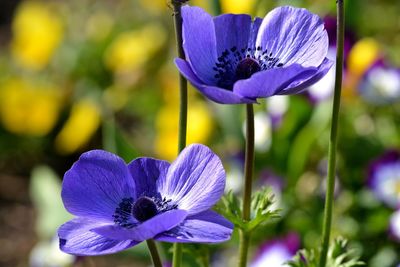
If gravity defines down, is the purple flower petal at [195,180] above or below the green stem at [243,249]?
above

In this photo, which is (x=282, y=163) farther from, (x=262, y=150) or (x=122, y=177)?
(x=122, y=177)

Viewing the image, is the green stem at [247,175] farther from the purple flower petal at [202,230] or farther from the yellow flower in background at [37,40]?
the yellow flower in background at [37,40]

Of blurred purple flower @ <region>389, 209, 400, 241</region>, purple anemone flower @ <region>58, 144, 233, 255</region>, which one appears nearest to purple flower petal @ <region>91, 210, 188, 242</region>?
purple anemone flower @ <region>58, 144, 233, 255</region>

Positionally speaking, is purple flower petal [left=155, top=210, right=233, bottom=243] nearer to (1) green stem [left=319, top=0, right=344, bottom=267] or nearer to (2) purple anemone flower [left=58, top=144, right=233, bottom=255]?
(2) purple anemone flower [left=58, top=144, right=233, bottom=255]

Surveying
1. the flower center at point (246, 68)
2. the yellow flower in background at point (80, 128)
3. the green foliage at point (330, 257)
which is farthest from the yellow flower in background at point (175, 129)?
the flower center at point (246, 68)

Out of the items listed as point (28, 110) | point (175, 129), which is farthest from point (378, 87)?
point (28, 110)

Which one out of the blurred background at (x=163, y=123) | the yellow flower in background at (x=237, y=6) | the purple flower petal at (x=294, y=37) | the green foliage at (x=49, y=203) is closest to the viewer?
the purple flower petal at (x=294, y=37)
